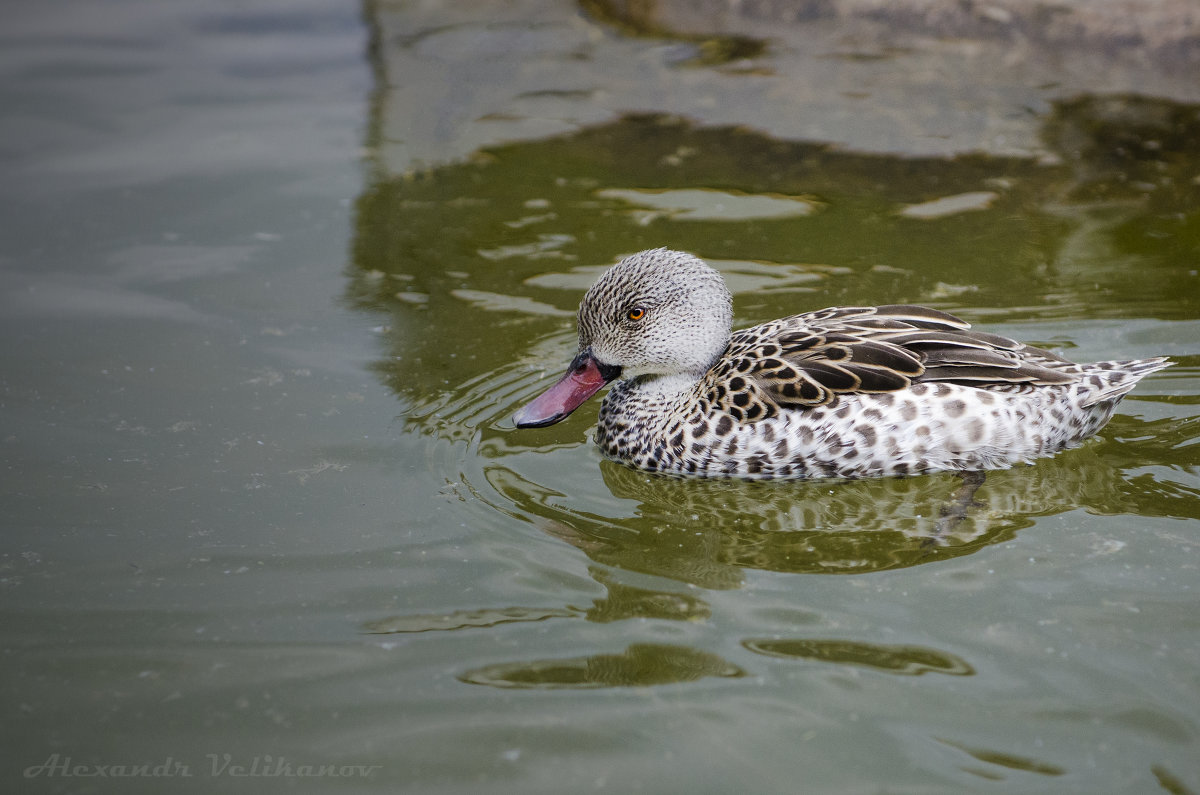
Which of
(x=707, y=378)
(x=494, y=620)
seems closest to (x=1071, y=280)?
(x=707, y=378)

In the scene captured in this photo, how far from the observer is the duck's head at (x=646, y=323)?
18.6ft

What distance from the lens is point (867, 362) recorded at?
5.35m

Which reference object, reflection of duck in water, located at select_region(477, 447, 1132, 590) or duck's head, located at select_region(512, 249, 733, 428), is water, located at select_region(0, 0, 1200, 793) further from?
duck's head, located at select_region(512, 249, 733, 428)

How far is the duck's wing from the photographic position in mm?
5316

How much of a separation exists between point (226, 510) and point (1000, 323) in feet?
13.9

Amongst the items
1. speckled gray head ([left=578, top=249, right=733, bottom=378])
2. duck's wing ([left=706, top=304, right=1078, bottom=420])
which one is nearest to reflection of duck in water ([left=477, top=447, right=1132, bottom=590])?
duck's wing ([left=706, top=304, right=1078, bottom=420])

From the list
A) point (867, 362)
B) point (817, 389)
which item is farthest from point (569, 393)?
point (867, 362)

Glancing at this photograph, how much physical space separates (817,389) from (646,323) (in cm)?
89

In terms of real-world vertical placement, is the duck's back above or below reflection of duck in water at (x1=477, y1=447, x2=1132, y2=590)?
above

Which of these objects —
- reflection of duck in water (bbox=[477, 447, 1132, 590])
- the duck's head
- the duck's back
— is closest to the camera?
reflection of duck in water (bbox=[477, 447, 1132, 590])

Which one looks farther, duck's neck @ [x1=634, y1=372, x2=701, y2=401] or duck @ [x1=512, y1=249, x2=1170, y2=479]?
duck's neck @ [x1=634, y1=372, x2=701, y2=401]

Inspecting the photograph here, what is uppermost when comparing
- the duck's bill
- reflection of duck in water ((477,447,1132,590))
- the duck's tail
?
the duck's tail

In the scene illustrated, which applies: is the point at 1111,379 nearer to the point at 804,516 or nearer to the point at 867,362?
the point at 867,362

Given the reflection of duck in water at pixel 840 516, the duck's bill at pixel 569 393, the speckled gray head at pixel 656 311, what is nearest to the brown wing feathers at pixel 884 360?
the speckled gray head at pixel 656 311
